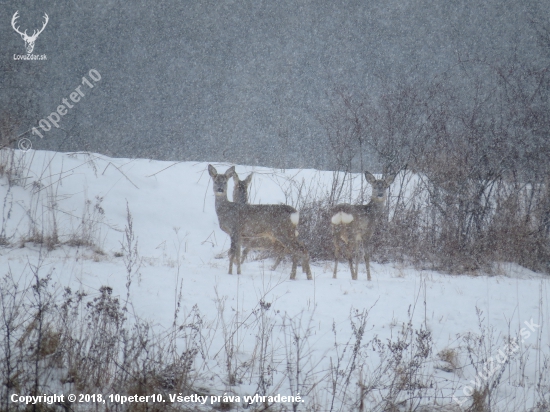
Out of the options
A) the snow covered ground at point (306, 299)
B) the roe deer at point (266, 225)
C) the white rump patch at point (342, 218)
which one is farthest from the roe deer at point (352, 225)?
the roe deer at point (266, 225)

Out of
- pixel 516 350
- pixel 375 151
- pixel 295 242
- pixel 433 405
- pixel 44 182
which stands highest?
pixel 375 151

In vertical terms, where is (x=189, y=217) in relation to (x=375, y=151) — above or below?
below

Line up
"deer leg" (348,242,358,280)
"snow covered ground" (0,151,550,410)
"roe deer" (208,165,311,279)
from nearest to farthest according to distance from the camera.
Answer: "snow covered ground" (0,151,550,410)
"roe deer" (208,165,311,279)
"deer leg" (348,242,358,280)

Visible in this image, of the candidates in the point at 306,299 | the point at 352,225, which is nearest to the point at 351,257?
the point at 352,225

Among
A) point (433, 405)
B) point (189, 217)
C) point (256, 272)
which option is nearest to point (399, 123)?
point (189, 217)

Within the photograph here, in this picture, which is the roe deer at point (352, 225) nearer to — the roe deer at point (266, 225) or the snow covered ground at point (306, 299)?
→ the snow covered ground at point (306, 299)

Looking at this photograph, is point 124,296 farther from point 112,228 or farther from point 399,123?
point 399,123

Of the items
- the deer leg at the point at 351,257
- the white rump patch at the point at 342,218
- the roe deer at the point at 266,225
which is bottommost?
the deer leg at the point at 351,257

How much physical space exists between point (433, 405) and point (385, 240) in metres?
8.83

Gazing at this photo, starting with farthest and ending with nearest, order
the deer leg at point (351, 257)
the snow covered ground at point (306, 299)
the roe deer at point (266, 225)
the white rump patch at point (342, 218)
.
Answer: the white rump patch at point (342, 218) < the deer leg at point (351, 257) < the roe deer at point (266, 225) < the snow covered ground at point (306, 299)

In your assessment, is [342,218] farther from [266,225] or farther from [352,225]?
[266,225]

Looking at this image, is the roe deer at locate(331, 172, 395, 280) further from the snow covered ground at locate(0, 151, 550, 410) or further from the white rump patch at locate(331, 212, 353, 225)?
the snow covered ground at locate(0, 151, 550, 410)

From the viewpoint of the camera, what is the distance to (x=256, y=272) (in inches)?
320

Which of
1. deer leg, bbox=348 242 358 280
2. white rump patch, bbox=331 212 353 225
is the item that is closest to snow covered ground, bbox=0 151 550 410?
deer leg, bbox=348 242 358 280
